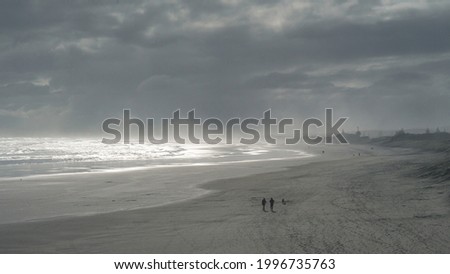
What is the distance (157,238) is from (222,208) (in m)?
9.13

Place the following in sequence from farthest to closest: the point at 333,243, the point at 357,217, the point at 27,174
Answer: the point at 27,174
the point at 357,217
the point at 333,243

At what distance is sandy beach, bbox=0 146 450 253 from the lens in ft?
67.3

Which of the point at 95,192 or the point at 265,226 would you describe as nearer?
the point at 265,226

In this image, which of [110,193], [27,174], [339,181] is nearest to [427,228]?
[339,181]

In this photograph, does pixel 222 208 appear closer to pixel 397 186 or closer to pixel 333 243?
pixel 333 243

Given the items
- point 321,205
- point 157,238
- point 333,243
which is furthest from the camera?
point 321,205

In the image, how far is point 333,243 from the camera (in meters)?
20.7

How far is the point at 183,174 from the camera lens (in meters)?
53.2

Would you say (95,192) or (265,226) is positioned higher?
(95,192)

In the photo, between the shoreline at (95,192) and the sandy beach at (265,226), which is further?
the shoreline at (95,192)

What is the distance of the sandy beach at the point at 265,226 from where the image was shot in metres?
20.5

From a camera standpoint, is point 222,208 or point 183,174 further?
point 183,174

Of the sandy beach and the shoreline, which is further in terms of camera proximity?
the shoreline

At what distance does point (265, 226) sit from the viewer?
24594 millimetres
